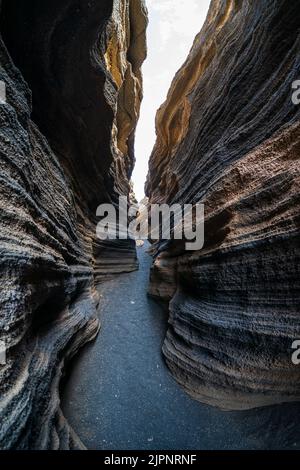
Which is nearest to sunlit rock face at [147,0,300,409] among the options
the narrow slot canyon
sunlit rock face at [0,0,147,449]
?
the narrow slot canyon

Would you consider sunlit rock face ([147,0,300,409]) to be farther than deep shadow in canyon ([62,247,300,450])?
Yes

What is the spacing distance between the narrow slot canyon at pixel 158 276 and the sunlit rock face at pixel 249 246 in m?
0.02

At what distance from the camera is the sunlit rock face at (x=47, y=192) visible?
2.14m

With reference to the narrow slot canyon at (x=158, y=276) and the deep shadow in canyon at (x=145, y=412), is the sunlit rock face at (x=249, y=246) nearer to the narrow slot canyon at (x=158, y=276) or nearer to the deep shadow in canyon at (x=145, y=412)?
the narrow slot canyon at (x=158, y=276)

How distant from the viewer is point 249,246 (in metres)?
3.36

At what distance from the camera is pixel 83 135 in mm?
6574

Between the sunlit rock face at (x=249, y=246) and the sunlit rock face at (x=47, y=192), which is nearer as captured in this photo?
the sunlit rock face at (x=47, y=192)

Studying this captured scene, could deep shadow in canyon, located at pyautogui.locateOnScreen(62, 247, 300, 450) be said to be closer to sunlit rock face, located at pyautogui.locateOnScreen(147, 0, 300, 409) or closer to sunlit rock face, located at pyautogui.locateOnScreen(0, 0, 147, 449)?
sunlit rock face, located at pyautogui.locateOnScreen(147, 0, 300, 409)

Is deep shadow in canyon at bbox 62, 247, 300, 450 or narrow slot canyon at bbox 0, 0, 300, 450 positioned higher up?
narrow slot canyon at bbox 0, 0, 300, 450

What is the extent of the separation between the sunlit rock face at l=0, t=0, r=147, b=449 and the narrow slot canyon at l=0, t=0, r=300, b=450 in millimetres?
25

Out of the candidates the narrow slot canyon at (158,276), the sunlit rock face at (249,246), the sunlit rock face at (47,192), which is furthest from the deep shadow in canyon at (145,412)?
the sunlit rock face at (47,192)

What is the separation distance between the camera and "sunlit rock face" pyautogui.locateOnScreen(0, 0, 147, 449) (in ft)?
7.02

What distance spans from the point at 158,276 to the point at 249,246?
369 centimetres
